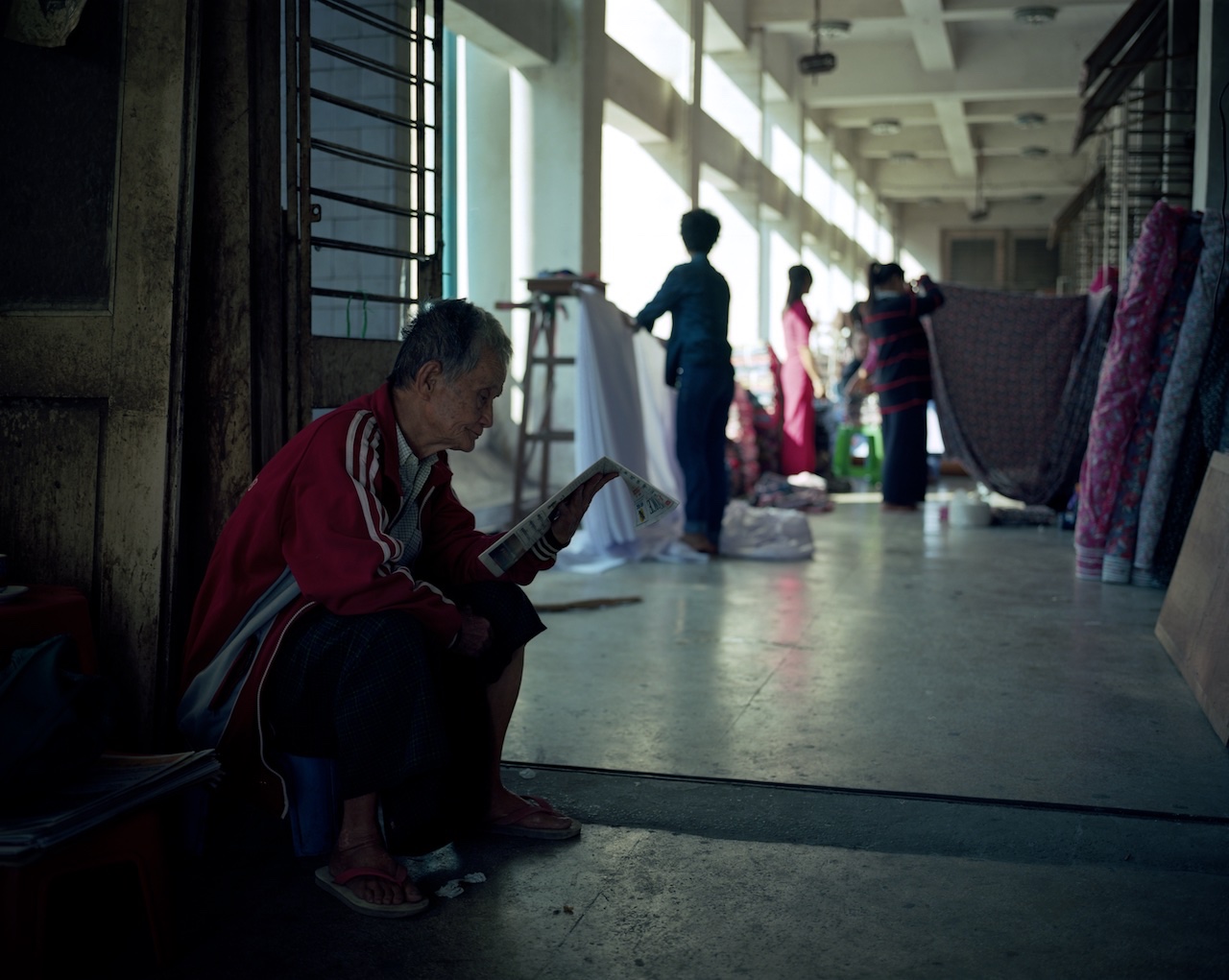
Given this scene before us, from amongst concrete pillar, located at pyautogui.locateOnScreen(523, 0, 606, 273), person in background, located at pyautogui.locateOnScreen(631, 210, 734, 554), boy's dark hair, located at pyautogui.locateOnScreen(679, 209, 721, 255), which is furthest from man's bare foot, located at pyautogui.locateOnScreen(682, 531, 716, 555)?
concrete pillar, located at pyautogui.locateOnScreen(523, 0, 606, 273)

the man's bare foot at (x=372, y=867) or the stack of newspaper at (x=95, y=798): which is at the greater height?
the stack of newspaper at (x=95, y=798)

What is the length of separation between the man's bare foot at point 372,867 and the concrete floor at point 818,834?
0.14 ft

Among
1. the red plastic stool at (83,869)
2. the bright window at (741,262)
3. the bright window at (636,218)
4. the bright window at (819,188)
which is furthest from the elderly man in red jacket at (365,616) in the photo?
the bright window at (819,188)

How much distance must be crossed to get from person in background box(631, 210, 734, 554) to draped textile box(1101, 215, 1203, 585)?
1.91 meters

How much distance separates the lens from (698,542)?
6238mm

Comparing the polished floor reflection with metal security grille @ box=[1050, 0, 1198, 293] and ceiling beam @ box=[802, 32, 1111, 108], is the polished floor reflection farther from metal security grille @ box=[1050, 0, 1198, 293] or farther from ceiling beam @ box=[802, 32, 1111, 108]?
ceiling beam @ box=[802, 32, 1111, 108]

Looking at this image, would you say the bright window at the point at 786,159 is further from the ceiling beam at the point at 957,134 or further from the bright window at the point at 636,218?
the bright window at the point at 636,218

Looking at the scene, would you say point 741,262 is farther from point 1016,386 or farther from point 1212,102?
point 1212,102

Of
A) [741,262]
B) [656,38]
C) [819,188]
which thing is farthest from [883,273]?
[819,188]

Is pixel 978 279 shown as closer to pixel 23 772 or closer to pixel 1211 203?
pixel 1211 203

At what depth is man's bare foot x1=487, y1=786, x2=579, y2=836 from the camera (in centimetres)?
240

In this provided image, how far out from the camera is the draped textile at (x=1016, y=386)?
24.3ft

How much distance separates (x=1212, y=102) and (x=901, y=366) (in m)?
2.93

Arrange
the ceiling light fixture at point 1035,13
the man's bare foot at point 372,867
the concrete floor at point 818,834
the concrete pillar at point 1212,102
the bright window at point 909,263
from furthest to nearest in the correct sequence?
the bright window at point 909,263 → the ceiling light fixture at point 1035,13 → the concrete pillar at point 1212,102 → the man's bare foot at point 372,867 → the concrete floor at point 818,834
